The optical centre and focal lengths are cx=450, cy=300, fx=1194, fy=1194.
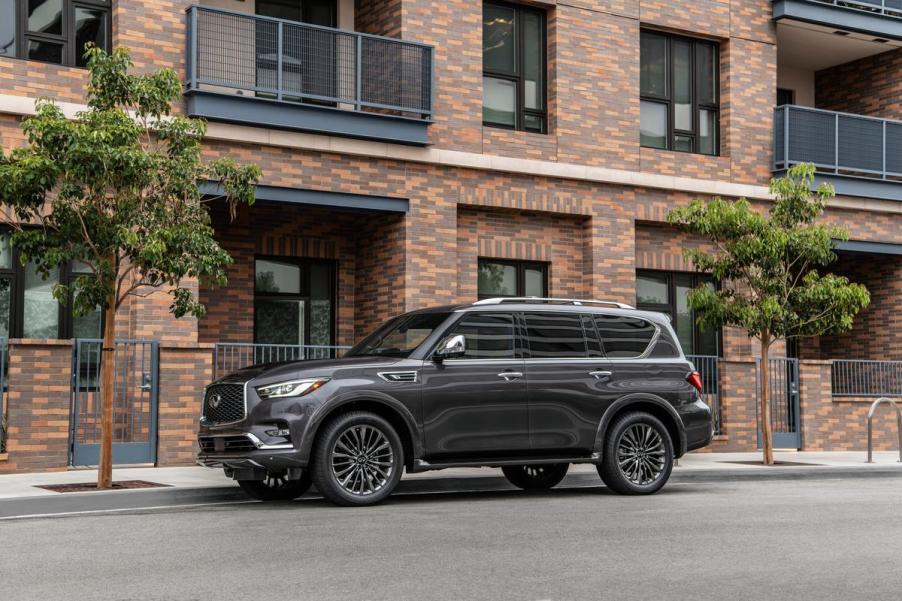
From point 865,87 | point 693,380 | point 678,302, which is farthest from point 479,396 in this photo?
point 865,87

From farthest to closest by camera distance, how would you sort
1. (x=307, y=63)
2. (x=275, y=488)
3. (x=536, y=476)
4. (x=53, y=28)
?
(x=307, y=63) < (x=53, y=28) < (x=536, y=476) < (x=275, y=488)

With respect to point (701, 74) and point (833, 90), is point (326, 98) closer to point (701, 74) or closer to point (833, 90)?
point (701, 74)

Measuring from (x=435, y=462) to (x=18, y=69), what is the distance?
867 cm

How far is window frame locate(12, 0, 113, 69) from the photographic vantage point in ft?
54.0

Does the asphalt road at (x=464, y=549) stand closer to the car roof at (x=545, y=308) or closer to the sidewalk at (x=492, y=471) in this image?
the sidewalk at (x=492, y=471)

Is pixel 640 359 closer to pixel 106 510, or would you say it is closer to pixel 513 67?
pixel 106 510

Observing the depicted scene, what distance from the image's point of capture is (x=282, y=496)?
1207cm

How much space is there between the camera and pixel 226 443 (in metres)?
11.2

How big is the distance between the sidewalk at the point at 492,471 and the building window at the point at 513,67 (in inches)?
252

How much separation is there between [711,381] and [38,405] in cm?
1161

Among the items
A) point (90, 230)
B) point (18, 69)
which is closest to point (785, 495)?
point (90, 230)

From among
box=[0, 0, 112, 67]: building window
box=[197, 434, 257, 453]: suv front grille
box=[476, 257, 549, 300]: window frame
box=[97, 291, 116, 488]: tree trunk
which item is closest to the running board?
box=[197, 434, 257, 453]: suv front grille

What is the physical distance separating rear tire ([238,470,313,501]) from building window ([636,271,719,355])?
35.4 ft

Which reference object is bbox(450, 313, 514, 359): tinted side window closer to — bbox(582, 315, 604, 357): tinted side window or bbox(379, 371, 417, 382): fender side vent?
bbox(379, 371, 417, 382): fender side vent
